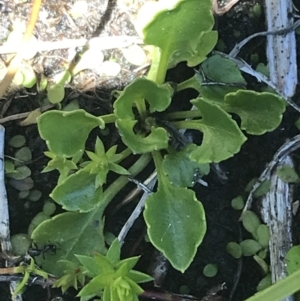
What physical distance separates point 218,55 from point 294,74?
0.19 m

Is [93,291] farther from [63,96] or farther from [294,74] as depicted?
[294,74]

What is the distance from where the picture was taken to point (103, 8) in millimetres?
1221

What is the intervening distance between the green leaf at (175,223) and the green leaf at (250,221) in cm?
19

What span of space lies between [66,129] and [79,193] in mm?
134

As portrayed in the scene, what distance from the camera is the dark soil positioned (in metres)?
1.22

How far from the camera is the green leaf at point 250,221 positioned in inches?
48.1

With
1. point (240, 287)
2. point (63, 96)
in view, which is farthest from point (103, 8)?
point (240, 287)

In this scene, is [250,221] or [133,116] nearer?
[133,116]

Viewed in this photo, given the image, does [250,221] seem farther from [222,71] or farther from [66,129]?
[66,129]

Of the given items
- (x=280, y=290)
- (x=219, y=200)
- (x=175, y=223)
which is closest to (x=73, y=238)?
(x=175, y=223)

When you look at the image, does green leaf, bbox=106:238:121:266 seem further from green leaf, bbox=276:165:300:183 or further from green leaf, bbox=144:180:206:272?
green leaf, bbox=276:165:300:183

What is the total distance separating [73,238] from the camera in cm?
118

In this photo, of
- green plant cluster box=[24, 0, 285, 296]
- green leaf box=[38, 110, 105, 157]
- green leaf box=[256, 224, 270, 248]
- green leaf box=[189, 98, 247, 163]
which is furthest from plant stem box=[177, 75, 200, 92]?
green leaf box=[256, 224, 270, 248]

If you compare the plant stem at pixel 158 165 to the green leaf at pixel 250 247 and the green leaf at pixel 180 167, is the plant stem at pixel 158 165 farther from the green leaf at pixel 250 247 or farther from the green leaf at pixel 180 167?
the green leaf at pixel 250 247
